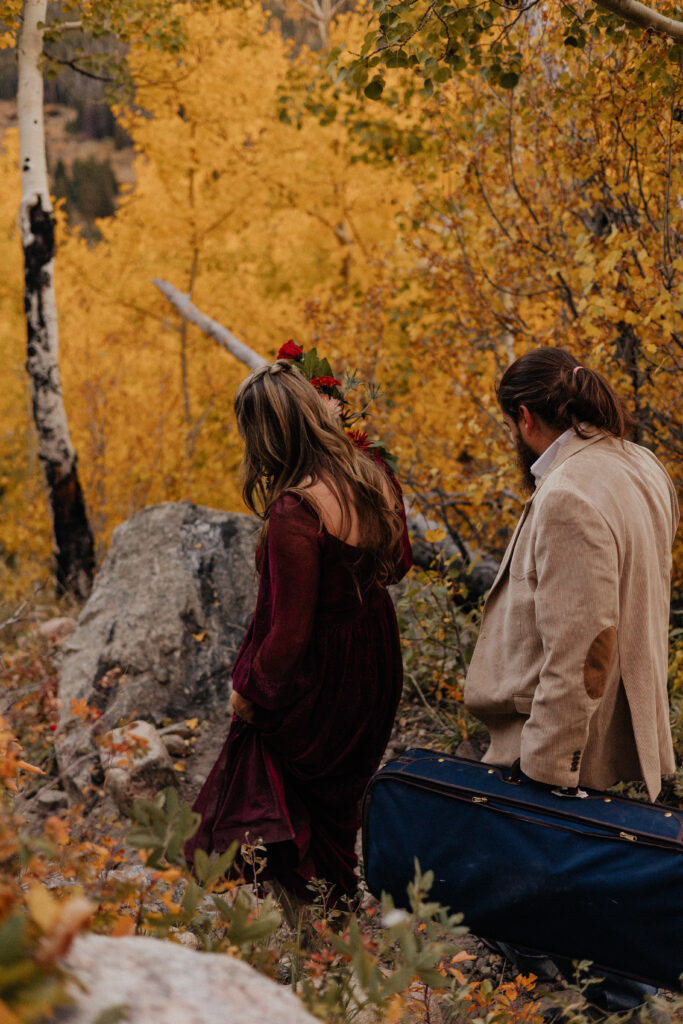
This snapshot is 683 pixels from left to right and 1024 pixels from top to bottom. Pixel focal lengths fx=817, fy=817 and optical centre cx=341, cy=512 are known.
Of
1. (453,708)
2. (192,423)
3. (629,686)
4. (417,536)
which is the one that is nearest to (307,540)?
(629,686)

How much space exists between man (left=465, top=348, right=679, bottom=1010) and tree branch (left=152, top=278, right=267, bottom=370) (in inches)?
171

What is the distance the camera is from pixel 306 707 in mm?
2461

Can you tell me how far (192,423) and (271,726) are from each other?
24.6 feet

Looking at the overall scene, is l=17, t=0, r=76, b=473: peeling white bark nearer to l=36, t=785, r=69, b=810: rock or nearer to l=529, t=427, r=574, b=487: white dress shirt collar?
l=36, t=785, r=69, b=810: rock

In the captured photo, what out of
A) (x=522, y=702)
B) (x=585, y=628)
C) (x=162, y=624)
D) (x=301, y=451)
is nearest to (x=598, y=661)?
(x=585, y=628)

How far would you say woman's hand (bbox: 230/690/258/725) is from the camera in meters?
2.46

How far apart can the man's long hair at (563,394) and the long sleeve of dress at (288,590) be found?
0.67 m

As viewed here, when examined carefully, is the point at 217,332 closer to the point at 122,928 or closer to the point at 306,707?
the point at 306,707

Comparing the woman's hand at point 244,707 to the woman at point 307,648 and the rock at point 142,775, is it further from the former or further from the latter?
the rock at point 142,775

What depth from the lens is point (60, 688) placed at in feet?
15.3

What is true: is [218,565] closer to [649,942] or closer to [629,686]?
[629,686]

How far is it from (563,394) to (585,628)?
63 cm

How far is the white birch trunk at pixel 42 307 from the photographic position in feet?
21.3

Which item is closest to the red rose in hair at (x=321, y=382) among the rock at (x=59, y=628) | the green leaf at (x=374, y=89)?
the green leaf at (x=374, y=89)
